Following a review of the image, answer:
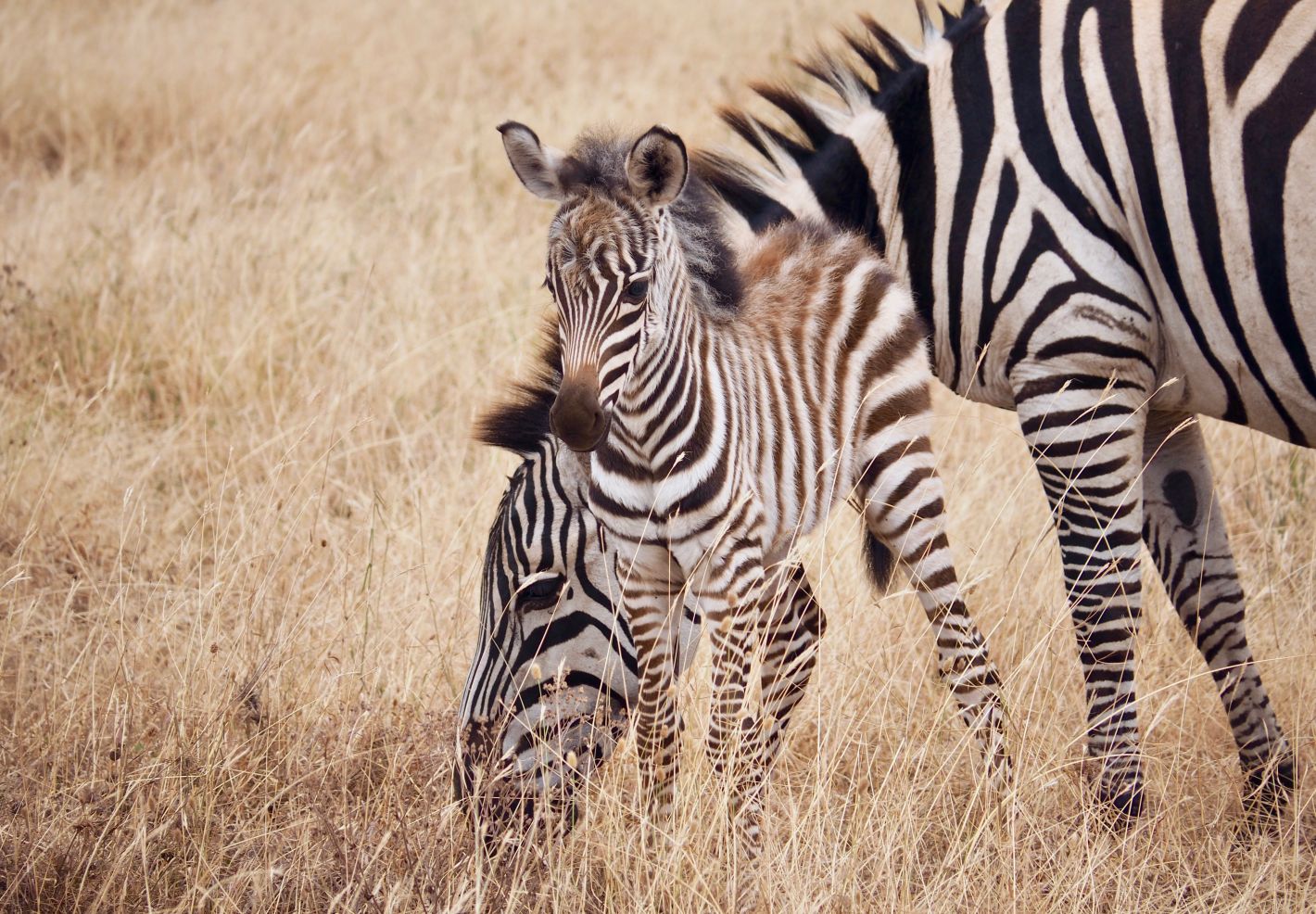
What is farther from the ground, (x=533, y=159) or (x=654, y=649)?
(x=533, y=159)

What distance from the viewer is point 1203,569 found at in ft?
14.6

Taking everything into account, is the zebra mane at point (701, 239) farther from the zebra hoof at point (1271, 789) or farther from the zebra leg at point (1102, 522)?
the zebra hoof at point (1271, 789)

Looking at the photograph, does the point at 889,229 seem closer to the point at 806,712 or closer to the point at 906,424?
the point at 906,424

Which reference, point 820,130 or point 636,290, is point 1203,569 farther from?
point 636,290

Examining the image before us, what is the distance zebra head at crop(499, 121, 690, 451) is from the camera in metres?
3.20

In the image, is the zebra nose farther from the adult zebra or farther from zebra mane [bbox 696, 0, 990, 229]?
zebra mane [bbox 696, 0, 990, 229]

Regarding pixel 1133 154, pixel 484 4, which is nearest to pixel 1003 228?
pixel 1133 154

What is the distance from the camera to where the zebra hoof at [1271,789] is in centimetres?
406

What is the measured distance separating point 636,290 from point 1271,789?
273 cm

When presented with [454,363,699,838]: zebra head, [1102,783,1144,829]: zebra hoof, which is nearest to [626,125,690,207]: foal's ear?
[454,363,699,838]: zebra head

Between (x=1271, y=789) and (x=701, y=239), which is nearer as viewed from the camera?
(x=701, y=239)

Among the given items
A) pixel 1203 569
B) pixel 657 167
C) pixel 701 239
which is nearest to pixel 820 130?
pixel 701 239

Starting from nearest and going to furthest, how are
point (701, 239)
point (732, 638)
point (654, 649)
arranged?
point (732, 638), point (654, 649), point (701, 239)

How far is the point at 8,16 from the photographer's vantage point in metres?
11.8
